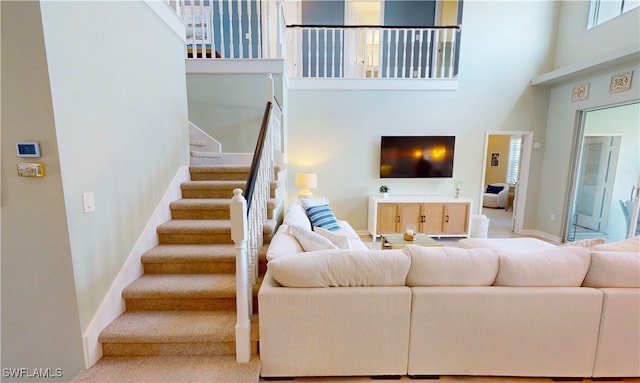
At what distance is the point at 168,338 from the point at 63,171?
47.1 inches

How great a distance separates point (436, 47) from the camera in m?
4.59

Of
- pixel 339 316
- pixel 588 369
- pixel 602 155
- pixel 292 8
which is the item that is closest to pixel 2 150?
pixel 339 316

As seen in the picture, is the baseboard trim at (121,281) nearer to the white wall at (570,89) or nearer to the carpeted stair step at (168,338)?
the carpeted stair step at (168,338)

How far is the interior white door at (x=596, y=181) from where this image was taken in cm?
415

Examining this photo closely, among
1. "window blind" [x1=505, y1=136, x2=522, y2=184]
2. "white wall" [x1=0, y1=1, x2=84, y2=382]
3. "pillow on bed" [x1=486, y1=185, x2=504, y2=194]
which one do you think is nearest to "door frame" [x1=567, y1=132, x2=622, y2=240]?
"pillow on bed" [x1=486, y1=185, x2=504, y2=194]

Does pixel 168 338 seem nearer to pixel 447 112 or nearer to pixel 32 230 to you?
pixel 32 230

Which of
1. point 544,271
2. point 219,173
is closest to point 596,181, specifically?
point 544,271

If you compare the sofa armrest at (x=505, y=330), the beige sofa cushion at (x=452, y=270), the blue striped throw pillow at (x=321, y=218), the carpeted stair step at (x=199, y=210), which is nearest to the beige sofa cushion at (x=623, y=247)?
the sofa armrest at (x=505, y=330)

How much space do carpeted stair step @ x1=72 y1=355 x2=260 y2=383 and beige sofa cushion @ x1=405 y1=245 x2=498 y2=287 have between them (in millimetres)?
1185

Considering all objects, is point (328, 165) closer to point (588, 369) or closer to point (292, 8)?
point (292, 8)

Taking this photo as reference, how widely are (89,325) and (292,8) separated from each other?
5.72 m

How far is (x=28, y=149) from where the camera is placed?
142 centimetres

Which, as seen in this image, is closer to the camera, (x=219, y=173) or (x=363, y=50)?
(x=219, y=173)

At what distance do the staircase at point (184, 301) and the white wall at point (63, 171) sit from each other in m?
0.22
